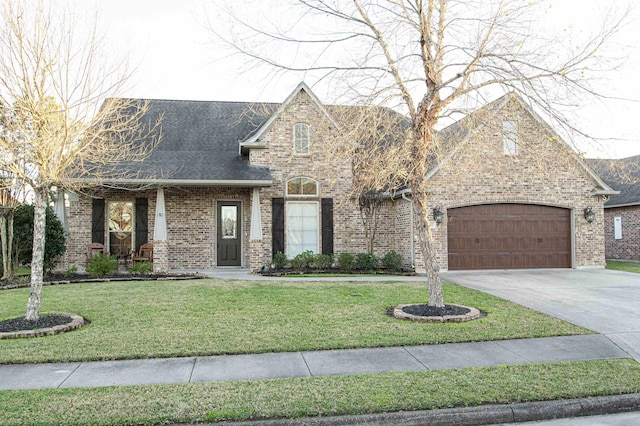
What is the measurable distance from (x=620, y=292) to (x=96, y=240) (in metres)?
15.5

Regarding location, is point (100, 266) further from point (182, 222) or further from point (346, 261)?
point (346, 261)

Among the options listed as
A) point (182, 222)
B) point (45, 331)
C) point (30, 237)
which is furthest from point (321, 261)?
point (45, 331)

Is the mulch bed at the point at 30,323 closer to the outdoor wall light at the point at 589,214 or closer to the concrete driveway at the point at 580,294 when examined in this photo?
the concrete driveway at the point at 580,294

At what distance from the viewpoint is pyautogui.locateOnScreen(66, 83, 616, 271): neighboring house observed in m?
16.2

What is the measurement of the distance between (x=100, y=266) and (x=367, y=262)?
8270 millimetres

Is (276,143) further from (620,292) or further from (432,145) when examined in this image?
(620,292)

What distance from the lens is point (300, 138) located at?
1703 centimetres

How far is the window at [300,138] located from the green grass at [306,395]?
12163mm

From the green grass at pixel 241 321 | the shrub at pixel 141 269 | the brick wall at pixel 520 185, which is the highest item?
the brick wall at pixel 520 185

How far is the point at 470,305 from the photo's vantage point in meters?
9.88

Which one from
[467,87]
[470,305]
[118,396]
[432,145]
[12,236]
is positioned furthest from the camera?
[12,236]

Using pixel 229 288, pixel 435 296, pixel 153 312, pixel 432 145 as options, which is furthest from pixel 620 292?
pixel 153 312

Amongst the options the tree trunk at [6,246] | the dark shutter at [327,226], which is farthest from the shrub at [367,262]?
the tree trunk at [6,246]

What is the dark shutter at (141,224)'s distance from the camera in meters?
16.6
